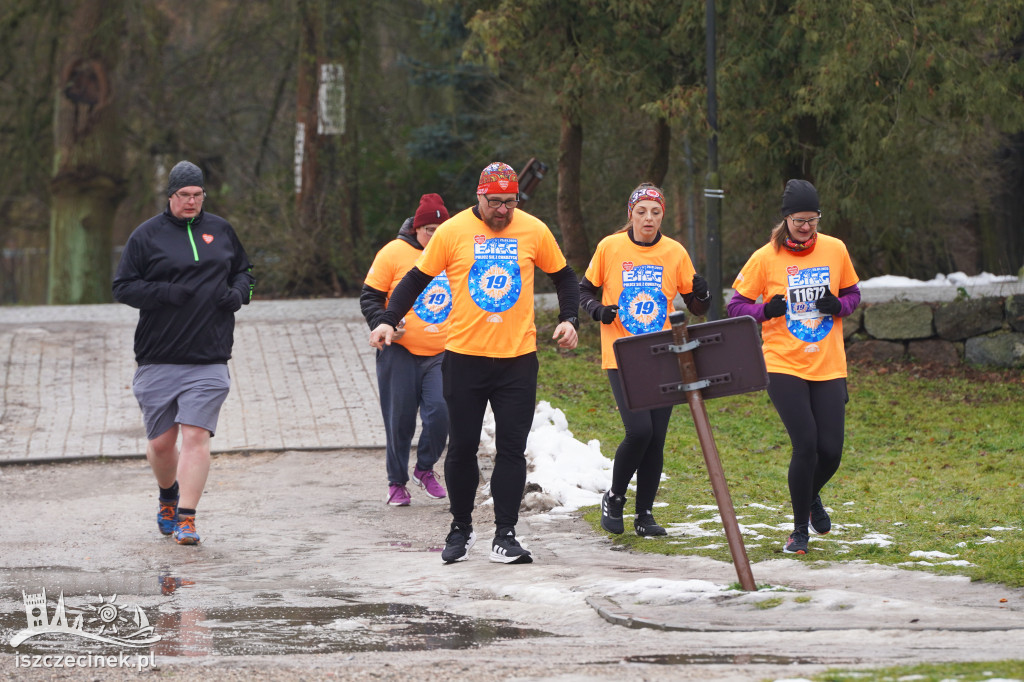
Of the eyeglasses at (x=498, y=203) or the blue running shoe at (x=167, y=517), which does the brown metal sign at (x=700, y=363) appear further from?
the blue running shoe at (x=167, y=517)

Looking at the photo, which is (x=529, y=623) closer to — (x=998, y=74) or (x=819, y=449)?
(x=819, y=449)

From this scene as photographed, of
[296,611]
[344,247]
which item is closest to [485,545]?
[296,611]

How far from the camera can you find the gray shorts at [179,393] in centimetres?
722

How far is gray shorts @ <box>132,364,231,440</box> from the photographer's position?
7.22m

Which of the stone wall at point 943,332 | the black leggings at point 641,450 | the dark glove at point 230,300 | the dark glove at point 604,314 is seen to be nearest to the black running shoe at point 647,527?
the black leggings at point 641,450

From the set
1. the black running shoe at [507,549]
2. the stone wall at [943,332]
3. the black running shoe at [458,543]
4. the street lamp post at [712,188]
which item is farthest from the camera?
the stone wall at [943,332]

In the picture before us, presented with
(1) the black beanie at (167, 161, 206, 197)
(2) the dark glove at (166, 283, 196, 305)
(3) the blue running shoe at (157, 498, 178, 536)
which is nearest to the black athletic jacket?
(2) the dark glove at (166, 283, 196, 305)

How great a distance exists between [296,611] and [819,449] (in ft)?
9.00

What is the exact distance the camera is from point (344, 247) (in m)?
19.8

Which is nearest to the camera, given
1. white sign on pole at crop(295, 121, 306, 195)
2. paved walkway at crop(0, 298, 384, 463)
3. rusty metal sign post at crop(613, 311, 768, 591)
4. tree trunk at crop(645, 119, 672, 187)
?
rusty metal sign post at crop(613, 311, 768, 591)

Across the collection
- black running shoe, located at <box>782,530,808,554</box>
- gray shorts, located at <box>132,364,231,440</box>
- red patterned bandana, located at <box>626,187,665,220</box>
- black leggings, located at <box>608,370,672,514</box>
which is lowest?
black running shoe, located at <box>782,530,808,554</box>

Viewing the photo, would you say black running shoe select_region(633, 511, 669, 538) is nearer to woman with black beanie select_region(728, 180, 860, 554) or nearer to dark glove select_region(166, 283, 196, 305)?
woman with black beanie select_region(728, 180, 860, 554)

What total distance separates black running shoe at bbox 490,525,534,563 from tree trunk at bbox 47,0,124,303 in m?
15.5

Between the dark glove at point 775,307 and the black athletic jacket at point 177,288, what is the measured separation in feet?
9.49
